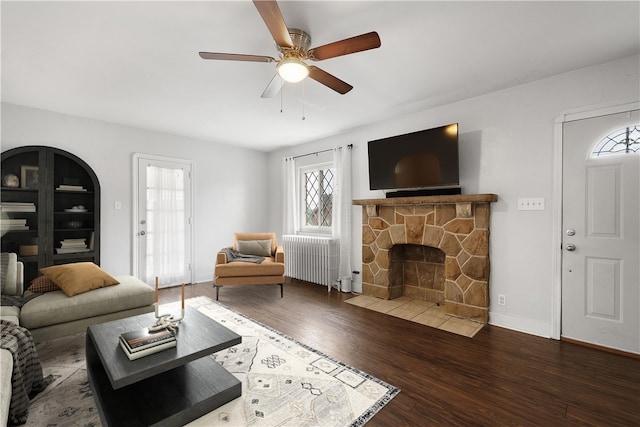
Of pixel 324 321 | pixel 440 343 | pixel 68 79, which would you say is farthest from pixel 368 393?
pixel 68 79

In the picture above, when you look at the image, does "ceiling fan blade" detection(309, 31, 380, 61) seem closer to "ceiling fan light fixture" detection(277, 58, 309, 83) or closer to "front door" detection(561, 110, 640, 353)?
"ceiling fan light fixture" detection(277, 58, 309, 83)

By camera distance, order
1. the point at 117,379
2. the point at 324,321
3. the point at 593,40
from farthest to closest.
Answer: the point at 324,321
the point at 593,40
the point at 117,379

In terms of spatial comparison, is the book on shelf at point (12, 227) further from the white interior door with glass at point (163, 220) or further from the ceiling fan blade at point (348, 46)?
the ceiling fan blade at point (348, 46)

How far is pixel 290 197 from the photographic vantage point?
529cm

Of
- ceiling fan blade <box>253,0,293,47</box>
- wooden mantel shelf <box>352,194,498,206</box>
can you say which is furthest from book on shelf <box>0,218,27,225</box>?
wooden mantel shelf <box>352,194,498,206</box>

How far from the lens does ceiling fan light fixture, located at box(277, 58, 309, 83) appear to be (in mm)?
1890

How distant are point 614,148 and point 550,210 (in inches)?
26.4

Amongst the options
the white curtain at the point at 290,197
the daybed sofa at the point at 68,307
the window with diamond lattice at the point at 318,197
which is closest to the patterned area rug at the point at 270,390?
the daybed sofa at the point at 68,307

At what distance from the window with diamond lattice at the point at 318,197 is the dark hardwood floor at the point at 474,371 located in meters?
1.92

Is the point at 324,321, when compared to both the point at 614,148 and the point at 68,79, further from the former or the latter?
the point at 68,79

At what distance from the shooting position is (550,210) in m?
2.78

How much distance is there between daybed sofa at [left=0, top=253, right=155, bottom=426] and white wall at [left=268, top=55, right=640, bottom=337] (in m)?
3.53

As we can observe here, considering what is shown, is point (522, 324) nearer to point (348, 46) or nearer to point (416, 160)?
point (416, 160)

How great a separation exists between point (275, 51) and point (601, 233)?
10.3 feet
